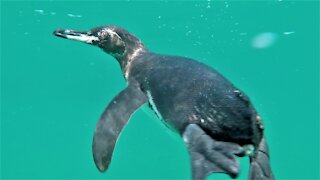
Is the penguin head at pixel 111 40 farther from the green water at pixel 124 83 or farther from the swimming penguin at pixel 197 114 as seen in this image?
the green water at pixel 124 83

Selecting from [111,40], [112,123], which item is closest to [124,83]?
[111,40]

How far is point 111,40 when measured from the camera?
6863 millimetres

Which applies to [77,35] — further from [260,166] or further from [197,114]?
[260,166]

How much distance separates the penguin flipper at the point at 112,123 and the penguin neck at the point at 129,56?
1.12 m

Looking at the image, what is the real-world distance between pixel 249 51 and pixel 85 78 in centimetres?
1002

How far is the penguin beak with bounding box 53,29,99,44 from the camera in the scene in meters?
6.68

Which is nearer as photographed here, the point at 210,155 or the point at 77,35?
the point at 210,155

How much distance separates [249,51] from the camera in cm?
2223

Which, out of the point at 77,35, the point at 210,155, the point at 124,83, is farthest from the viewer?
the point at 124,83

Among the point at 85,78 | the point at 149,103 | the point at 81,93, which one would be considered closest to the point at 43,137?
the point at 81,93

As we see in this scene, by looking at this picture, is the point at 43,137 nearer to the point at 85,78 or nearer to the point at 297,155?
the point at 85,78

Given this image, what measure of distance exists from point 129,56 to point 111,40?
388 millimetres

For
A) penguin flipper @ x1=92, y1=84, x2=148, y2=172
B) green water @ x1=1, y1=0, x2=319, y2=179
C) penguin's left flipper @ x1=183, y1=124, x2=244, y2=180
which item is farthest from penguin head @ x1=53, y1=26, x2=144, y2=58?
green water @ x1=1, y1=0, x2=319, y2=179

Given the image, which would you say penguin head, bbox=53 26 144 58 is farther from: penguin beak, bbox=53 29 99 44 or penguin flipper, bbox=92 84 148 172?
penguin flipper, bbox=92 84 148 172
